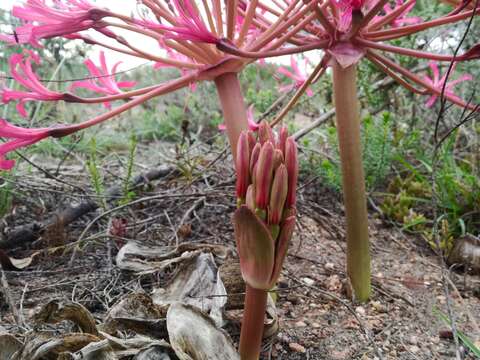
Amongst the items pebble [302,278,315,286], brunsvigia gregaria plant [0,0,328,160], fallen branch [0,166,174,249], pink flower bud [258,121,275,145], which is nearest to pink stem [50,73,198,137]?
brunsvigia gregaria plant [0,0,328,160]

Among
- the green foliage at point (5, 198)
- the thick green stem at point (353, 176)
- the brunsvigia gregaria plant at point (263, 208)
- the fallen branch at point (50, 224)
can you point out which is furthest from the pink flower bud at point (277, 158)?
the green foliage at point (5, 198)

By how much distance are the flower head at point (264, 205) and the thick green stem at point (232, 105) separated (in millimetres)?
226

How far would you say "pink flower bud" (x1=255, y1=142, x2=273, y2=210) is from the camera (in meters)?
0.62

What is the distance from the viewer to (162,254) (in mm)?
1146

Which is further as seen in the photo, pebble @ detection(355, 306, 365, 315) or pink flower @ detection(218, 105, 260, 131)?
pink flower @ detection(218, 105, 260, 131)

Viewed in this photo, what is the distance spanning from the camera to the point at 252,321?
27.5 inches

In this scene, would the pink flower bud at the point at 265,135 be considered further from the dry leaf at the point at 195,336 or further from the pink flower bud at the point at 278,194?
the dry leaf at the point at 195,336

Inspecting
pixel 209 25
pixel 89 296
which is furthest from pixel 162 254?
pixel 209 25

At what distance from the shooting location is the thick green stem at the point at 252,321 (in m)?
0.69

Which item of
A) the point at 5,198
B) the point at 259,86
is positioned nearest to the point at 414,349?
the point at 5,198

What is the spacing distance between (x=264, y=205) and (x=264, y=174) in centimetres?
4

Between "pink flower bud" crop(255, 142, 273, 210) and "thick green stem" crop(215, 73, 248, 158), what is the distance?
10.8 inches

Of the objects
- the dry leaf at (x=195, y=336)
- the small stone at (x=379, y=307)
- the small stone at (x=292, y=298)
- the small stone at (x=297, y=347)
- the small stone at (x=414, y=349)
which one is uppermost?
the dry leaf at (x=195, y=336)

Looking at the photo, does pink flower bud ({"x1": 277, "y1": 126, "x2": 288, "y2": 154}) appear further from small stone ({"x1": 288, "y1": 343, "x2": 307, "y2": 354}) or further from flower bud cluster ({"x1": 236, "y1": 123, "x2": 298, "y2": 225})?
small stone ({"x1": 288, "y1": 343, "x2": 307, "y2": 354})
